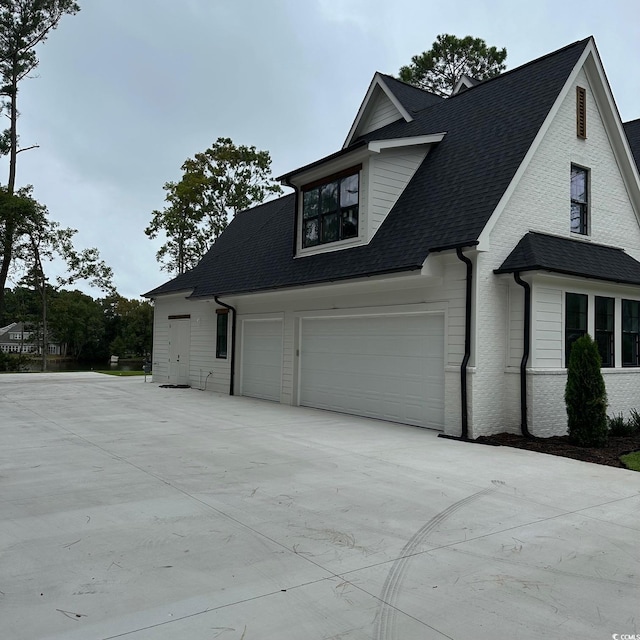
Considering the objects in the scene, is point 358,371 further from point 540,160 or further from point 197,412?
point 540,160

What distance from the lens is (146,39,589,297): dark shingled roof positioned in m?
9.55

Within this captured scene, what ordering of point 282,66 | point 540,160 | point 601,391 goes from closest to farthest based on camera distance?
point 601,391
point 540,160
point 282,66

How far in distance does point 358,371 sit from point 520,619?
8559 millimetres

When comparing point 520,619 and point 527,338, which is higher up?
point 527,338

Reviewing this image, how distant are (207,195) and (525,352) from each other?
85.5 feet

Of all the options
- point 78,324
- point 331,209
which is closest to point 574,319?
point 331,209

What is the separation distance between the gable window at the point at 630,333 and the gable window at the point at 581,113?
3.46 metres

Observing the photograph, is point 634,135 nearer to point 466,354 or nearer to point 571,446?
point 466,354

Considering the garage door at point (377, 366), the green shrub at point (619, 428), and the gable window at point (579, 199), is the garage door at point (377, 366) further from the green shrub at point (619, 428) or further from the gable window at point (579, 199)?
the gable window at point (579, 199)

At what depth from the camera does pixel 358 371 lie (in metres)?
11.6

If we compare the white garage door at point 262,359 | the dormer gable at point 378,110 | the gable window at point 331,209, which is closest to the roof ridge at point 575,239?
the gable window at point 331,209

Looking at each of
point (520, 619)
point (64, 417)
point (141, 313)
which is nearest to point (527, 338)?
point (520, 619)

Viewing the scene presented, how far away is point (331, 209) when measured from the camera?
489 inches

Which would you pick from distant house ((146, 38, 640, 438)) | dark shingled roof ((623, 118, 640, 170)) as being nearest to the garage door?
distant house ((146, 38, 640, 438))
